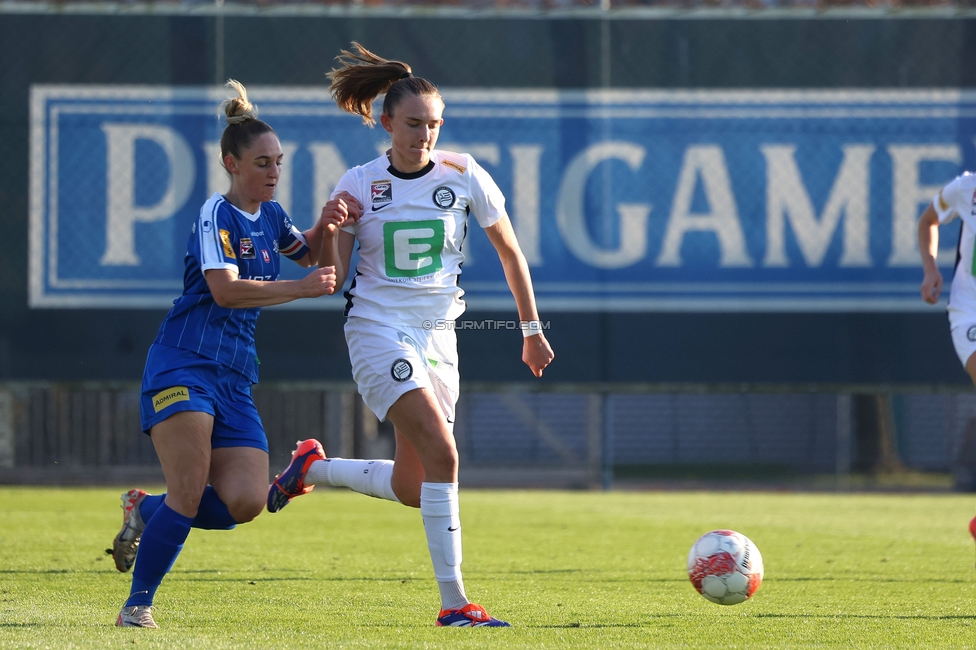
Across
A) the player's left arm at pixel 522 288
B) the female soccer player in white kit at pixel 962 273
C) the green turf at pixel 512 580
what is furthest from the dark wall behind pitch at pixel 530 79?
the player's left arm at pixel 522 288

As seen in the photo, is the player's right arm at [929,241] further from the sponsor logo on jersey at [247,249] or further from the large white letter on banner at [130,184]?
the large white letter on banner at [130,184]

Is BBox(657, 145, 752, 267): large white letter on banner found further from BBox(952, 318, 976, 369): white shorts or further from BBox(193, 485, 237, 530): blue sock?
BBox(193, 485, 237, 530): blue sock

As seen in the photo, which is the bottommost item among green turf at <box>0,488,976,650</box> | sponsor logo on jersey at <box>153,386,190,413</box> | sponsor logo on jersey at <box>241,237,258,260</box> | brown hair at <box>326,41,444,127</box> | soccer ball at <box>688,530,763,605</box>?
green turf at <box>0,488,976,650</box>

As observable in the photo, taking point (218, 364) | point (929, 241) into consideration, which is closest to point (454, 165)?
point (218, 364)

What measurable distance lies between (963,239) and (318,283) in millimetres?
3525

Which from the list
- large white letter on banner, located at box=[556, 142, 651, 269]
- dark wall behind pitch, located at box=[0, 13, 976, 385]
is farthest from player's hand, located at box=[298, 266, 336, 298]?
large white letter on banner, located at box=[556, 142, 651, 269]

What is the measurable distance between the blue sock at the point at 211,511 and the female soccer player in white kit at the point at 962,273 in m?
3.48

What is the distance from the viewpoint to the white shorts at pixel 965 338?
5934 mm

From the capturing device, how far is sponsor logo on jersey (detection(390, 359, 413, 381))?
14.3ft

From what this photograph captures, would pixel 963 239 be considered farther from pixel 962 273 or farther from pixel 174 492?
pixel 174 492

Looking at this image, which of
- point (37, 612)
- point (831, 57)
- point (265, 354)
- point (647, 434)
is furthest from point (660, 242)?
point (647, 434)

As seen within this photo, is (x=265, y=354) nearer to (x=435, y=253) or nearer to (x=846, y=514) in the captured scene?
(x=846, y=514)

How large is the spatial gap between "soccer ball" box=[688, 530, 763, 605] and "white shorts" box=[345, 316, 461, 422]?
1.06m

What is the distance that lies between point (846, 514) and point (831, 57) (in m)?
3.84
